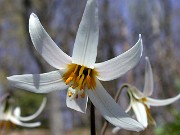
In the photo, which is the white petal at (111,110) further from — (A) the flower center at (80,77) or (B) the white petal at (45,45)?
(B) the white petal at (45,45)

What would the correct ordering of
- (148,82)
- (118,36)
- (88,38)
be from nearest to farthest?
(88,38)
(148,82)
(118,36)

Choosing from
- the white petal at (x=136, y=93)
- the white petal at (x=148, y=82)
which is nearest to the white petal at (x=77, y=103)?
the white petal at (x=148, y=82)

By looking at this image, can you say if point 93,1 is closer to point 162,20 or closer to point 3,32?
point 162,20

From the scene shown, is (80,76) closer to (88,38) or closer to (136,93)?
(88,38)

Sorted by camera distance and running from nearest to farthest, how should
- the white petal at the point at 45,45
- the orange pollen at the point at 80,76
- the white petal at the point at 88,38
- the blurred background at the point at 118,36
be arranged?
1. the white petal at the point at 88,38
2. the white petal at the point at 45,45
3. the orange pollen at the point at 80,76
4. the blurred background at the point at 118,36

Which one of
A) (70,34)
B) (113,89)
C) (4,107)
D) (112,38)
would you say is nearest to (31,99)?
(70,34)

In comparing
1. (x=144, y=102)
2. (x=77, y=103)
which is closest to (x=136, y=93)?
(x=144, y=102)
